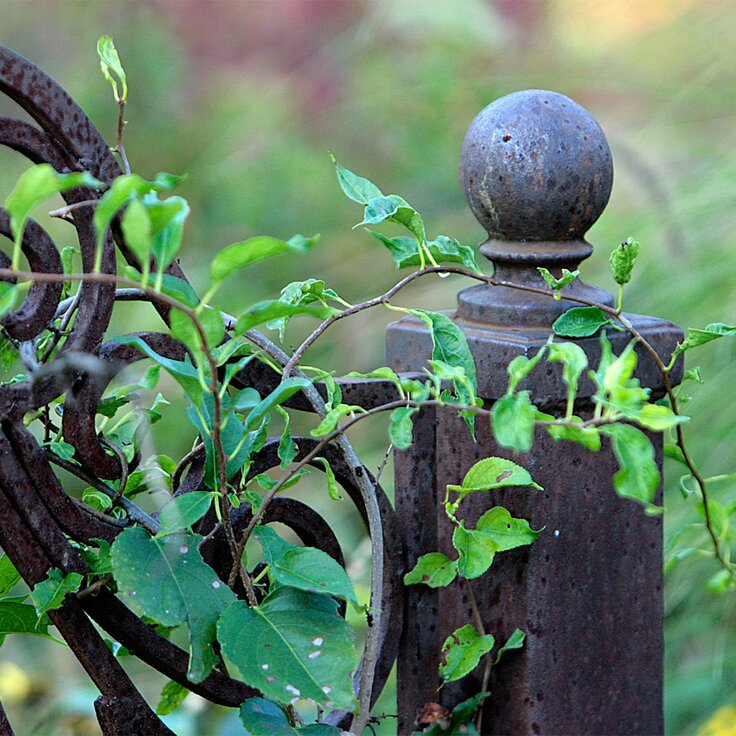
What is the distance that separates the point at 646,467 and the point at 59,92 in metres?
0.35

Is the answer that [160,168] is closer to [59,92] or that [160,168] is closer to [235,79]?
[235,79]

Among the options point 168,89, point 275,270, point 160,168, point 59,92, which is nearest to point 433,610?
point 59,92

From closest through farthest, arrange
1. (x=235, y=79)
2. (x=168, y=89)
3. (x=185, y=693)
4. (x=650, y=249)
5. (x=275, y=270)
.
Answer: (x=185, y=693) → (x=650, y=249) → (x=275, y=270) → (x=168, y=89) → (x=235, y=79)

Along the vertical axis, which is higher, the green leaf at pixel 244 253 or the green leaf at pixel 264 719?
the green leaf at pixel 244 253

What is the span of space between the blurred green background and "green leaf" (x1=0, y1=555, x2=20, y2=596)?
0.71m

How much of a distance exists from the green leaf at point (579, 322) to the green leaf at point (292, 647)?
22cm

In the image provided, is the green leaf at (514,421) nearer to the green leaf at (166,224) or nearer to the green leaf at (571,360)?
the green leaf at (571,360)

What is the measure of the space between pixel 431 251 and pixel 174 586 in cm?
25

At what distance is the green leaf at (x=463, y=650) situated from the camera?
630 millimetres

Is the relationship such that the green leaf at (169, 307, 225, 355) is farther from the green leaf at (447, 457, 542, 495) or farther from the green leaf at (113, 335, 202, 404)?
the green leaf at (447, 457, 542, 495)

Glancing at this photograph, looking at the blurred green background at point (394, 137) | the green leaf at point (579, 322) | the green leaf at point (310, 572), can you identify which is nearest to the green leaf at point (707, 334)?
the green leaf at point (579, 322)

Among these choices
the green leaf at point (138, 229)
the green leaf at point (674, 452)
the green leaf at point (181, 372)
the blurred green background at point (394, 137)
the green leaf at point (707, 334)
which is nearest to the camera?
the green leaf at point (138, 229)

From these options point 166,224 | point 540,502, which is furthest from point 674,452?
point 166,224

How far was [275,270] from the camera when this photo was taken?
216cm
